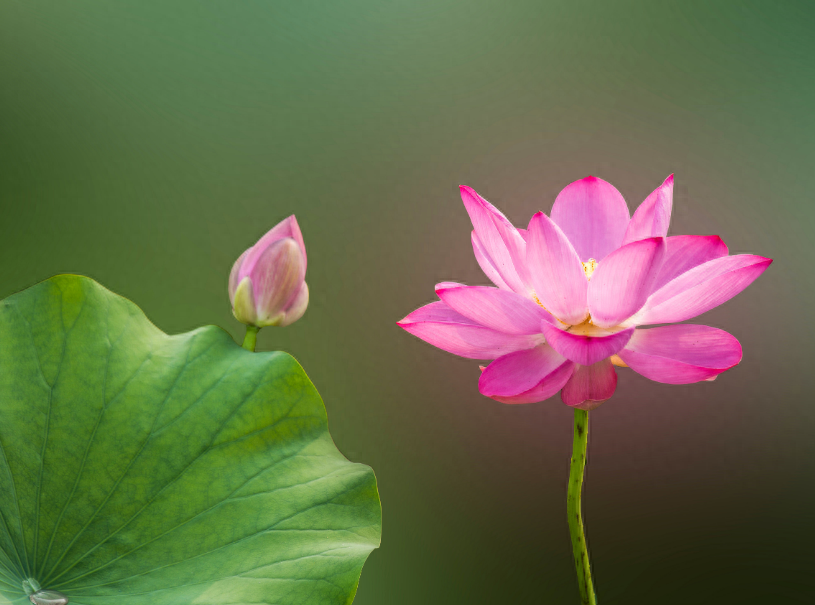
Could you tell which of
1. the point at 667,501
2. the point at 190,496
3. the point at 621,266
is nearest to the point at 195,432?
the point at 190,496

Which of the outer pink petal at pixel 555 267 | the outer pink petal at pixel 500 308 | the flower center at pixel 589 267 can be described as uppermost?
the flower center at pixel 589 267

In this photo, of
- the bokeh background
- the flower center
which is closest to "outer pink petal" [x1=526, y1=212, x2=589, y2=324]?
the flower center

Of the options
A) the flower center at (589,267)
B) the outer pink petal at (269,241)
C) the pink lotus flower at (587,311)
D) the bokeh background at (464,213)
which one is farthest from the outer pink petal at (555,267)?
the bokeh background at (464,213)

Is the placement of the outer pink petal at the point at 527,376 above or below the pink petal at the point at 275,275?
below

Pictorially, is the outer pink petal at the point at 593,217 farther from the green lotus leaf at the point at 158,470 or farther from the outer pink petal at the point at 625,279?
the green lotus leaf at the point at 158,470

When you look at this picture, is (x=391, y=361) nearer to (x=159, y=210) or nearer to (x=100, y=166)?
(x=159, y=210)

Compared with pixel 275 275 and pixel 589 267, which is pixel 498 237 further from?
pixel 275 275

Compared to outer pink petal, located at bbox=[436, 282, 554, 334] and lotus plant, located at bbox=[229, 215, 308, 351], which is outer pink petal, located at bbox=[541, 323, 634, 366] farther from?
lotus plant, located at bbox=[229, 215, 308, 351]
